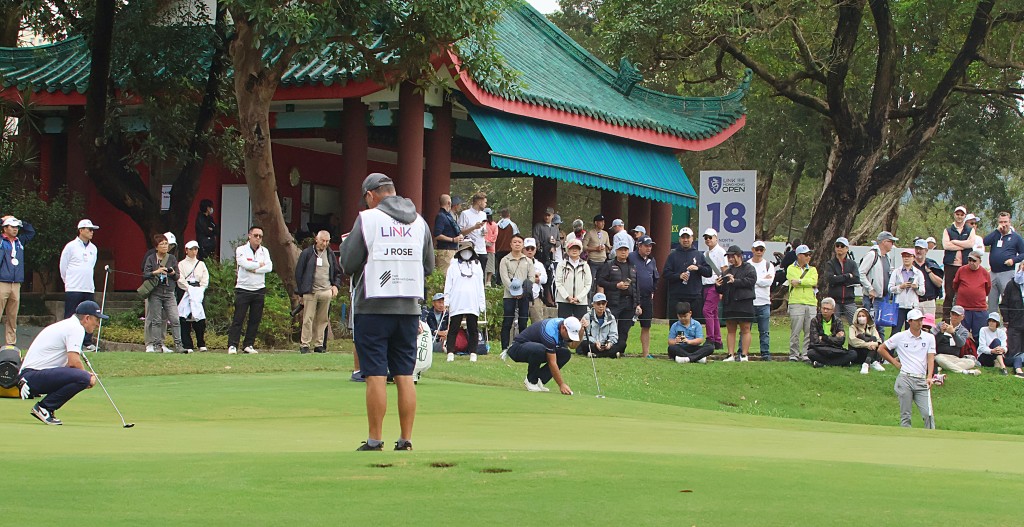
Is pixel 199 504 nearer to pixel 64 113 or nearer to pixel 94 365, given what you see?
pixel 94 365

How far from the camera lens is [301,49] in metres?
20.8

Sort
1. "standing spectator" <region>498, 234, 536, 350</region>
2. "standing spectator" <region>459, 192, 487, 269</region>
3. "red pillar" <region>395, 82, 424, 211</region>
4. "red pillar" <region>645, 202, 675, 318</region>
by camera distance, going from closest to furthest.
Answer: "standing spectator" <region>498, 234, 536, 350</region> → "standing spectator" <region>459, 192, 487, 269</region> → "red pillar" <region>395, 82, 424, 211</region> → "red pillar" <region>645, 202, 675, 318</region>

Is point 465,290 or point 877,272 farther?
point 877,272

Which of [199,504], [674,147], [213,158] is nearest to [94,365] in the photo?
[213,158]

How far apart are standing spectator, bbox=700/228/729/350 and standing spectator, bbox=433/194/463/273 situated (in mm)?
4372

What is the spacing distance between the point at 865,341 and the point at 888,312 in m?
0.74

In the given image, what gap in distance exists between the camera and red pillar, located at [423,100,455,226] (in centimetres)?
2553

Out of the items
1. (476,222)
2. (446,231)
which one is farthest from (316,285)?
(476,222)

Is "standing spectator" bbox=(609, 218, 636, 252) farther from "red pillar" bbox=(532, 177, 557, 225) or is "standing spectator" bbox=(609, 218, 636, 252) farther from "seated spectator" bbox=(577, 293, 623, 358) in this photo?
"red pillar" bbox=(532, 177, 557, 225)

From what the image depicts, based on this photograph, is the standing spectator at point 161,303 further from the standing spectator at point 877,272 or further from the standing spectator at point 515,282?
the standing spectator at point 877,272

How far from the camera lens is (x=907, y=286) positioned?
2109 cm

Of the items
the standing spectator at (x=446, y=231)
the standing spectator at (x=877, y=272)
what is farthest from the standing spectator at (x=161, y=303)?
the standing spectator at (x=877, y=272)

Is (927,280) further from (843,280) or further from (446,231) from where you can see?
(446,231)

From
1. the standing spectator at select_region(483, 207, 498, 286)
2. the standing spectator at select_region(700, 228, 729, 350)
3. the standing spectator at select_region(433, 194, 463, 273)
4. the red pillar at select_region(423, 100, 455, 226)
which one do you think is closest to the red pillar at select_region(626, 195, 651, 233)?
the red pillar at select_region(423, 100, 455, 226)
